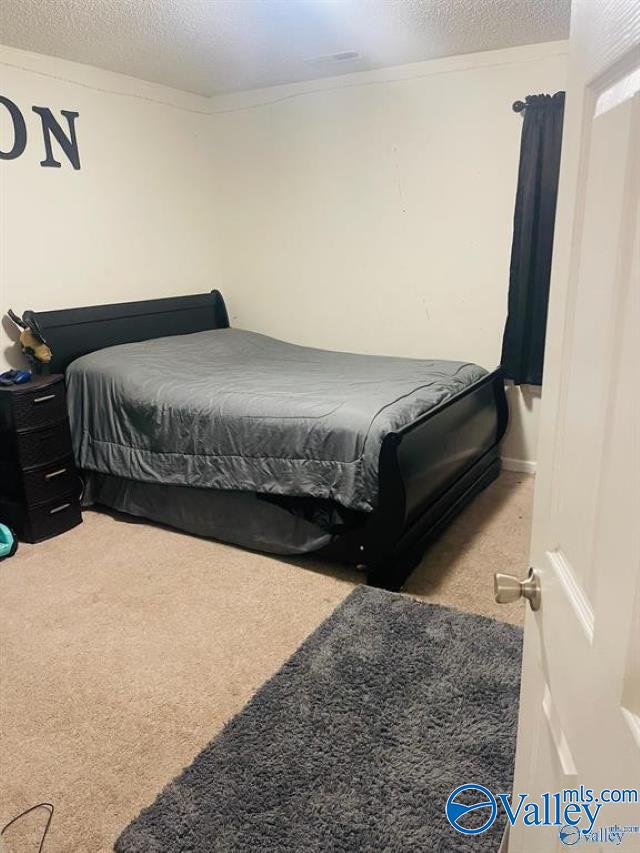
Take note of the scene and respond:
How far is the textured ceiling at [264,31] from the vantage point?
2764mm

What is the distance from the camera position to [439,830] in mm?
1488

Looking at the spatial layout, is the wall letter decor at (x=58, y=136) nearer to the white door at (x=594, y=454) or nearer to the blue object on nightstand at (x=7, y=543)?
the blue object on nightstand at (x=7, y=543)

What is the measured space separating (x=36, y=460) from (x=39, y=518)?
29 centimetres

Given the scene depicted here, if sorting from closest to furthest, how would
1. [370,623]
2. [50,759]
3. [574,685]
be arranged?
[574,685], [50,759], [370,623]

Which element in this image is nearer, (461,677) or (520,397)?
(461,677)

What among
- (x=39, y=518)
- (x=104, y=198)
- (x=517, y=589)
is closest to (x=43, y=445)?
(x=39, y=518)

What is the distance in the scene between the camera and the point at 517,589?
3.01ft

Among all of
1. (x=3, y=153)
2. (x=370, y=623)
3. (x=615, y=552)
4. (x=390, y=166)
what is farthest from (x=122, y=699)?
(x=390, y=166)

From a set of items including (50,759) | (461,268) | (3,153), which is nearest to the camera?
(50,759)

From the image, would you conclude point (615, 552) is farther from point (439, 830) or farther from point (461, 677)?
point (461, 677)

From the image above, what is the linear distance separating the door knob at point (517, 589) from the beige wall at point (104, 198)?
3166 mm

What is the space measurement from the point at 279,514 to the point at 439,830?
1.47 metres

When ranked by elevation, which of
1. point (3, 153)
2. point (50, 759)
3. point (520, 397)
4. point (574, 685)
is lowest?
point (50, 759)

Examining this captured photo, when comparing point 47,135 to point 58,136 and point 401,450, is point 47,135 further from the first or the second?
point 401,450
